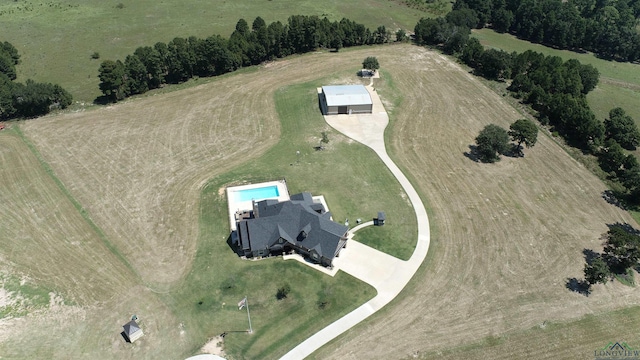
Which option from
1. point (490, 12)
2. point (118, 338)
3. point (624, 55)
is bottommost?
point (118, 338)

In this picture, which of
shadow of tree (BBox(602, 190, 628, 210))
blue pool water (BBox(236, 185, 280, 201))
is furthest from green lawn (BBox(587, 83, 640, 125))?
blue pool water (BBox(236, 185, 280, 201))

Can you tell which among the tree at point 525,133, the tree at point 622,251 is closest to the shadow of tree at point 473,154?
the tree at point 525,133

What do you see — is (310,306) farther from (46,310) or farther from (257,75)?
(257,75)

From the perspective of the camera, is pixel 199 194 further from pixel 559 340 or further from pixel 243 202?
pixel 559 340

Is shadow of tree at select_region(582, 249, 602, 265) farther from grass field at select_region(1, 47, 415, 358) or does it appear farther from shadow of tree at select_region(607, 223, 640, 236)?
grass field at select_region(1, 47, 415, 358)

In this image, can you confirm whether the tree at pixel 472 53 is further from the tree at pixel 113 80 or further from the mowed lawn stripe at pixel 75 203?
the mowed lawn stripe at pixel 75 203

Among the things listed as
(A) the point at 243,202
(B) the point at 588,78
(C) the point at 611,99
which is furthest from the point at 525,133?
(A) the point at 243,202

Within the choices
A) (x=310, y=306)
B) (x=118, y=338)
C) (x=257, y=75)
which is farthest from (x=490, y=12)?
(x=118, y=338)
